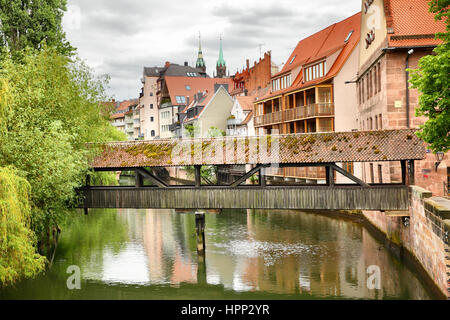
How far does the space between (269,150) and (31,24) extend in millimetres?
12134

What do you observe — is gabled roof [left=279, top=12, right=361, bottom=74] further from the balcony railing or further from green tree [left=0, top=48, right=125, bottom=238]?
green tree [left=0, top=48, right=125, bottom=238]

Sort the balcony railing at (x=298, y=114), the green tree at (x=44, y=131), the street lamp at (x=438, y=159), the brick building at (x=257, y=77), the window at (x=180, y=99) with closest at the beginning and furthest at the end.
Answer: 1. the green tree at (x=44, y=131)
2. the street lamp at (x=438, y=159)
3. the balcony railing at (x=298, y=114)
4. the brick building at (x=257, y=77)
5. the window at (x=180, y=99)

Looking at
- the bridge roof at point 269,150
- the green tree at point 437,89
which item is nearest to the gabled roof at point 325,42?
the bridge roof at point 269,150

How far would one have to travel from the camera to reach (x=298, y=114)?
1316 inches

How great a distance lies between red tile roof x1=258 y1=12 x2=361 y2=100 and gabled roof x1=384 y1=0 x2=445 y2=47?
978 centimetres

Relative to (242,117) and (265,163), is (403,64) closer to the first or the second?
(265,163)

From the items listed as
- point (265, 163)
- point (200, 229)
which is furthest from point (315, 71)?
point (200, 229)

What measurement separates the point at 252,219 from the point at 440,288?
652 inches

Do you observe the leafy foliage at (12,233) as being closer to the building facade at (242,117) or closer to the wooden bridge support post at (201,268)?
the wooden bridge support post at (201,268)

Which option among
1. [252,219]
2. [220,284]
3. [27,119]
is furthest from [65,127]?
[252,219]

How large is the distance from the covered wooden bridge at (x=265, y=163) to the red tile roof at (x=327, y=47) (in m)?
13.9

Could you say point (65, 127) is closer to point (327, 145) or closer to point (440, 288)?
point (327, 145)

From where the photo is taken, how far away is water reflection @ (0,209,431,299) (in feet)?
49.6

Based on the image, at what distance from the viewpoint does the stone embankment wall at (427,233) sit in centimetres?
1157
